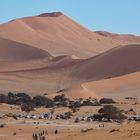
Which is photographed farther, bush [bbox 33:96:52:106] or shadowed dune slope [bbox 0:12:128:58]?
shadowed dune slope [bbox 0:12:128:58]

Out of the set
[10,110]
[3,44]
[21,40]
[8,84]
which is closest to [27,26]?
[21,40]

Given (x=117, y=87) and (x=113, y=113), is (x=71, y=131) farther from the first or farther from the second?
(x=117, y=87)

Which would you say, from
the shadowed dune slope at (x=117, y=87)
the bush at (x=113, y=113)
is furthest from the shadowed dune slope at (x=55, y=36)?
the bush at (x=113, y=113)

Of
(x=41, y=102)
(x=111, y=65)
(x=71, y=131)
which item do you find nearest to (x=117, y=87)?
(x=41, y=102)

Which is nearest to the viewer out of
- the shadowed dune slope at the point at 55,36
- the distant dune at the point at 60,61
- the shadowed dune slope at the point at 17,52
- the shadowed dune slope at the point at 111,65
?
the distant dune at the point at 60,61

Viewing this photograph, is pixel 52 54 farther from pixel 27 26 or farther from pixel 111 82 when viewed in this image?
pixel 111 82

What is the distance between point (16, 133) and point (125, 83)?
53518 mm

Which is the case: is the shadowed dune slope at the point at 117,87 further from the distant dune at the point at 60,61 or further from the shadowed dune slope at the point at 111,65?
the shadowed dune slope at the point at 111,65

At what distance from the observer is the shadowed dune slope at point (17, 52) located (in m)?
143

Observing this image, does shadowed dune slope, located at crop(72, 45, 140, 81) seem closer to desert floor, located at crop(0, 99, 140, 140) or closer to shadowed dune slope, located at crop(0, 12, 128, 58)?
shadowed dune slope, located at crop(0, 12, 128, 58)

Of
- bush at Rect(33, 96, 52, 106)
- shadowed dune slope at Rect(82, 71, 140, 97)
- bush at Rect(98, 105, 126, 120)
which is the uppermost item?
shadowed dune slope at Rect(82, 71, 140, 97)

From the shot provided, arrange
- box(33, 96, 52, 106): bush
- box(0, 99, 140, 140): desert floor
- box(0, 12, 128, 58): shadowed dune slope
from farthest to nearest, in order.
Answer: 1. box(0, 12, 128, 58): shadowed dune slope
2. box(33, 96, 52, 106): bush
3. box(0, 99, 140, 140): desert floor

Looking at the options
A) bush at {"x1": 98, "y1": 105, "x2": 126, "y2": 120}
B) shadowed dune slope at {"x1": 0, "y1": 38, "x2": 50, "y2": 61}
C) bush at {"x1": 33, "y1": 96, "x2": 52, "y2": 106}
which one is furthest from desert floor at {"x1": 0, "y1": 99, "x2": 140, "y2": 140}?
shadowed dune slope at {"x1": 0, "y1": 38, "x2": 50, "y2": 61}

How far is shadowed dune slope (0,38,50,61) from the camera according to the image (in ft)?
470
